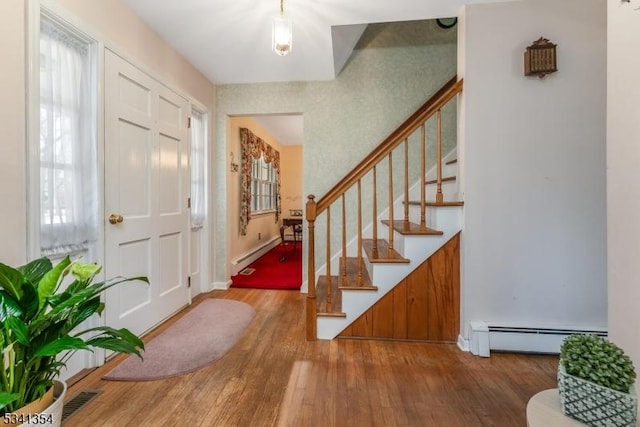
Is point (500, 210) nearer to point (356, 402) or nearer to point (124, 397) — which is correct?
point (356, 402)

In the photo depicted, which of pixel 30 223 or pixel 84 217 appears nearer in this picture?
pixel 30 223

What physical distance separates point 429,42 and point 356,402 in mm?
3370

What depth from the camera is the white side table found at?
0.84 m

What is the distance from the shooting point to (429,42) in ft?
10.2

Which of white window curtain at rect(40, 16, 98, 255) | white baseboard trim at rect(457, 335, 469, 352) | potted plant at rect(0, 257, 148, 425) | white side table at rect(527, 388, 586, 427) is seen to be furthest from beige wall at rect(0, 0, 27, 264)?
white baseboard trim at rect(457, 335, 469, 352)

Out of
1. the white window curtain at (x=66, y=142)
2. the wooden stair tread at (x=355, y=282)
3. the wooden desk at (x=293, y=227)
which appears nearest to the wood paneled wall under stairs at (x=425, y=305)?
the wooden stair tread at (x=355, y=282)

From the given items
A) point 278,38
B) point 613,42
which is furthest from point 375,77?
point 613,42

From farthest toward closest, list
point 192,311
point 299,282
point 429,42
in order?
point 299,282, point 429,42, point 192,311

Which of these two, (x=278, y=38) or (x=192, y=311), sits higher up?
(x=278, y=38)

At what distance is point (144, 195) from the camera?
2262 millimetres

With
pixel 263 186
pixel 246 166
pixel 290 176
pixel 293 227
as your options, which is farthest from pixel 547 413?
pixel 290 176

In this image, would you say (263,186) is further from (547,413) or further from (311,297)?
(547,413)

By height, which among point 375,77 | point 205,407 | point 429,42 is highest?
point 429,42

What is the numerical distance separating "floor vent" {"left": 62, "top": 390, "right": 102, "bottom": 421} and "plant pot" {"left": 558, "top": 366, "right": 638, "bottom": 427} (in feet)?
6.70
